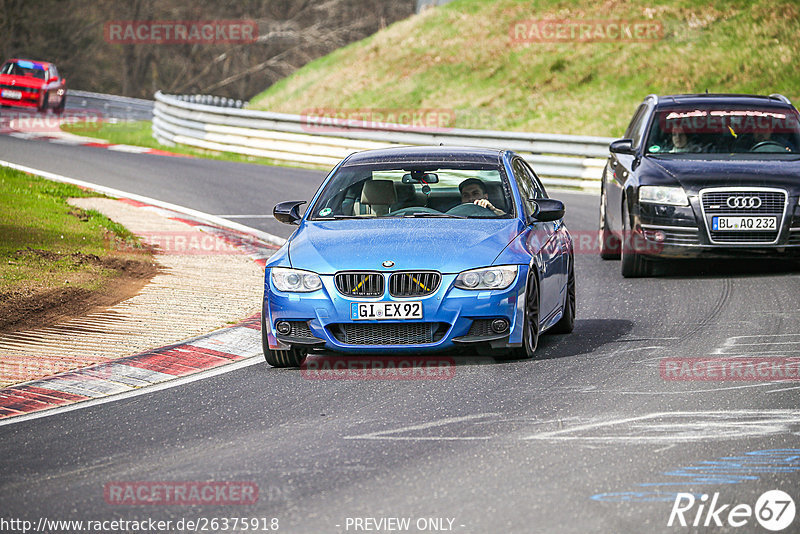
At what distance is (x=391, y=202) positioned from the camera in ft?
33.0

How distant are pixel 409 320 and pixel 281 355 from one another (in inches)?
42.0

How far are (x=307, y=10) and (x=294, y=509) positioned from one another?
62.3 m

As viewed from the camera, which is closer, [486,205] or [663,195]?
[486,205]

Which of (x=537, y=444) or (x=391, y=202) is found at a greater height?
(x=391, y=202)

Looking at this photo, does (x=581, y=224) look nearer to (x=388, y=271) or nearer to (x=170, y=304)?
(x=170, y=304)

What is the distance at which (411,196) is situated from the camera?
10156 mm

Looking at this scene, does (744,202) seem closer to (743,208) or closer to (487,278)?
(743,208)

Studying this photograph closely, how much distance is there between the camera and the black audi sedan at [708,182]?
12766 mm

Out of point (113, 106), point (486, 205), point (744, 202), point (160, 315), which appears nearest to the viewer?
point (486, 205)

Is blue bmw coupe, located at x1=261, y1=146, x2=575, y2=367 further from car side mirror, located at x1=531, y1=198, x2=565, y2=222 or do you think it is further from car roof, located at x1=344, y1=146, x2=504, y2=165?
car roof, located at x1=344, y1=146, x2=504, y2=165

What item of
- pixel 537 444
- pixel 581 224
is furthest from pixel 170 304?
pixel 581 224

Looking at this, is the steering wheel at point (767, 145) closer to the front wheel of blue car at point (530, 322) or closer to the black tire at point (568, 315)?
the black tire at point (568, 315)

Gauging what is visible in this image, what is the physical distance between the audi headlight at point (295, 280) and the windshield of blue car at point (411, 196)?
109 cm

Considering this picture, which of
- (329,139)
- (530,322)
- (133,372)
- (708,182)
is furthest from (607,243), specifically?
(329,139)
